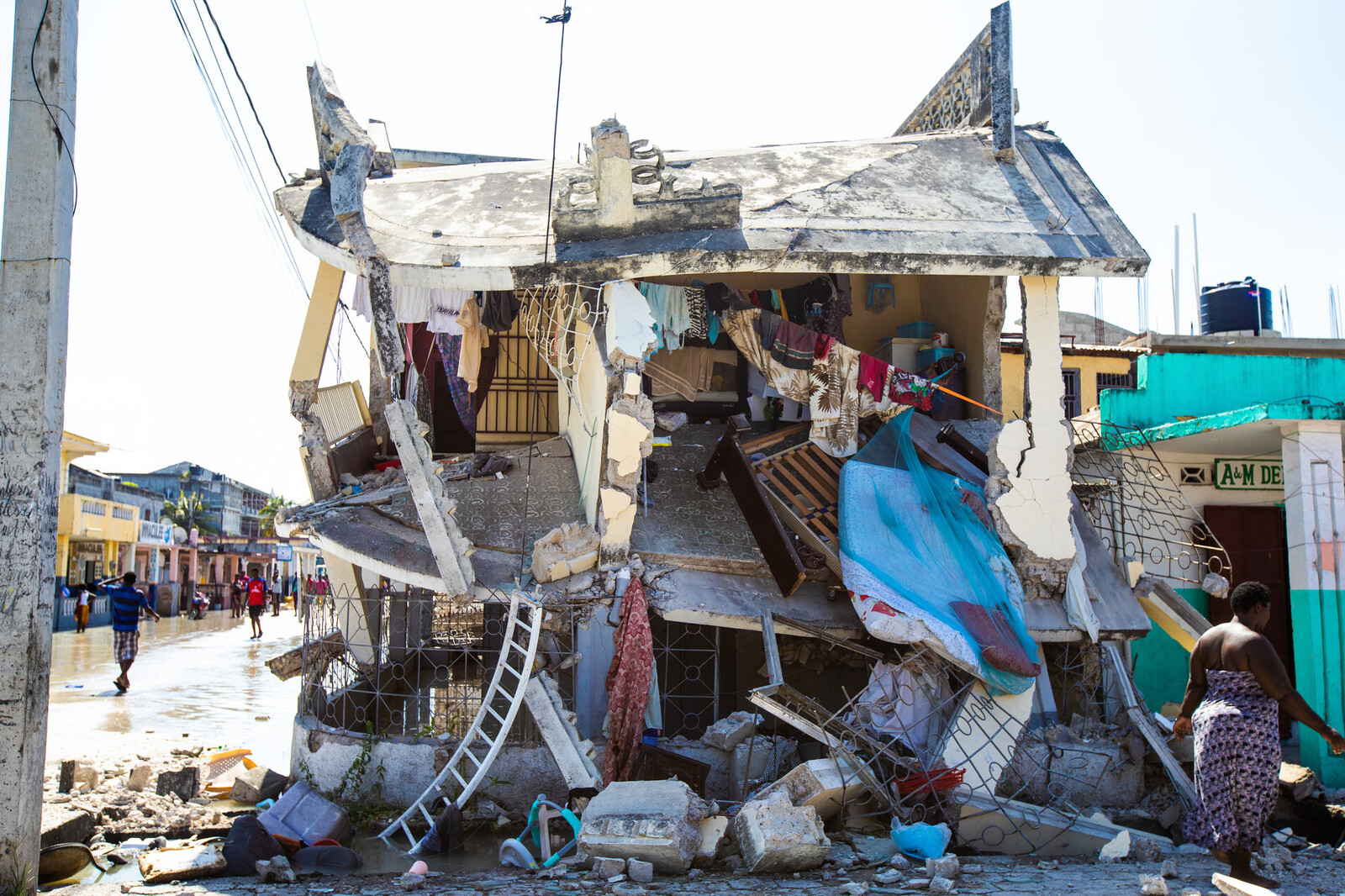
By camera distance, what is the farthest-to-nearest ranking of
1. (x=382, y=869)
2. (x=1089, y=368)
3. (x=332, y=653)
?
(x=1089, y=368)
(x=332, y=653)
(x=382, y=869)

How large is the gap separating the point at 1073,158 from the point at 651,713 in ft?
24.0

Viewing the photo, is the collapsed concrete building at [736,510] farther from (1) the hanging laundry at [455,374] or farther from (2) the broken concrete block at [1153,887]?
(2) the broken concrete block at [1153,887]

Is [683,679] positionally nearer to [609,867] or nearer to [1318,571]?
[609,867]

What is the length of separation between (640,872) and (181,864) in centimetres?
279

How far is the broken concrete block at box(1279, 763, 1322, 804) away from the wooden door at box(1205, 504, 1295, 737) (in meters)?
4.36

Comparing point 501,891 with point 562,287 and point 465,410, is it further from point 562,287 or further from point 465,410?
point 465,410

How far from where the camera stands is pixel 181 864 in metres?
6.08

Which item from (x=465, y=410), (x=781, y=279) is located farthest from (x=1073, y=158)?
(x=465, y=410)

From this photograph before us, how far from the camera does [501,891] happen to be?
5570 mm

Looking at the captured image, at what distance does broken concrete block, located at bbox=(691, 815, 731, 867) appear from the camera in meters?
5.98

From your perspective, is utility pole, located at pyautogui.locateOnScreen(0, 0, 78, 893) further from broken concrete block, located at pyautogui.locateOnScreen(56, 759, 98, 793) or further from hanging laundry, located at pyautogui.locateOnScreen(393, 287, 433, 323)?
hanging laundry, located at pyautogui.locateOnScreen(393, 287, 433, 323)

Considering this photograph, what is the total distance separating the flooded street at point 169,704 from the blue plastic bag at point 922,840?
617 centimetres

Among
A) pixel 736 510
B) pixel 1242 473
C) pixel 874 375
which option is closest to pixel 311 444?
pixel 736 510

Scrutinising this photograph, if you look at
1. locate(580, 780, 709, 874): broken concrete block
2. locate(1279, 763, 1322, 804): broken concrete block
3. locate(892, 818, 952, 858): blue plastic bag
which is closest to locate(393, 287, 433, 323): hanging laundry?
locate(580, 780, 709, 874): broken concrete block
